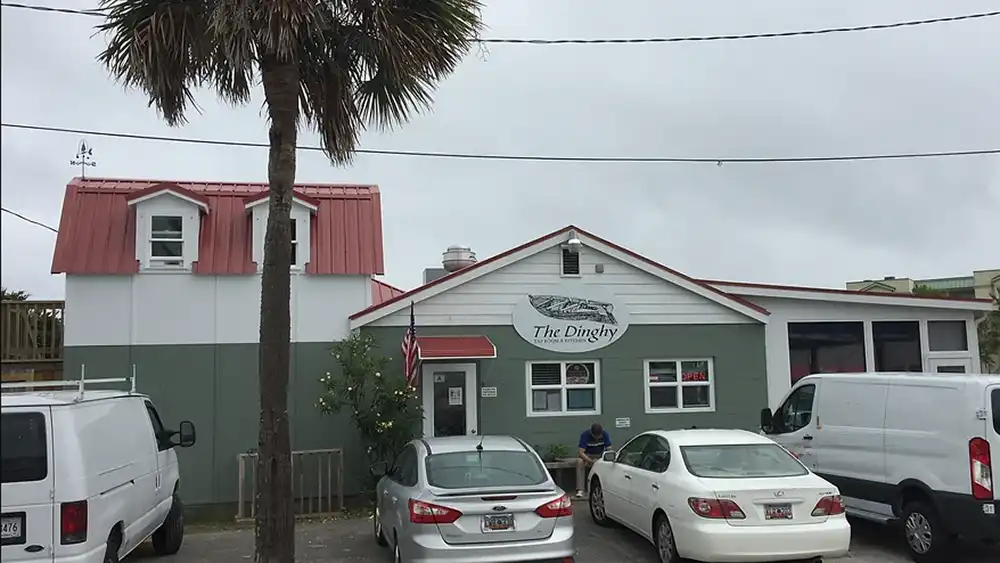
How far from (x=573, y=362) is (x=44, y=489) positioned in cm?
983

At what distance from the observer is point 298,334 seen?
1436cm

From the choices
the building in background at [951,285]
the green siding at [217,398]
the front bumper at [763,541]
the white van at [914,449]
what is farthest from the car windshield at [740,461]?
the building in background at [951,285]

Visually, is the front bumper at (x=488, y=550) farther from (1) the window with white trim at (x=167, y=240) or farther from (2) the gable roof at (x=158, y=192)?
(2) the gable roof at (x=158, y=192)

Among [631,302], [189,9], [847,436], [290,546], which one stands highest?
[189,9]

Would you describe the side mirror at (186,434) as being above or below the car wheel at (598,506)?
above

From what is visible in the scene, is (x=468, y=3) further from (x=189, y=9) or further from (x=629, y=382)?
(x=629, y=382)

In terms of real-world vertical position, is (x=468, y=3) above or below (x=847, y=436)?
above

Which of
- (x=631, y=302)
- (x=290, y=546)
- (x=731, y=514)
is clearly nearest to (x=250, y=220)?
(x=631, y=302)

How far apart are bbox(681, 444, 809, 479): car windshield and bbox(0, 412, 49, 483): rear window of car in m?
6.13

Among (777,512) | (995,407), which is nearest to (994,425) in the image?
(995,407)

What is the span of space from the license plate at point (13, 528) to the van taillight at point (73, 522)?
28cm

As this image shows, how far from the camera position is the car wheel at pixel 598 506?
11193 millimetres

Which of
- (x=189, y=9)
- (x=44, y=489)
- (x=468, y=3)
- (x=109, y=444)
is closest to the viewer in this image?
(x=44, y=489)

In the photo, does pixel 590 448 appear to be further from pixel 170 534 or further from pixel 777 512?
pixel 170 534
